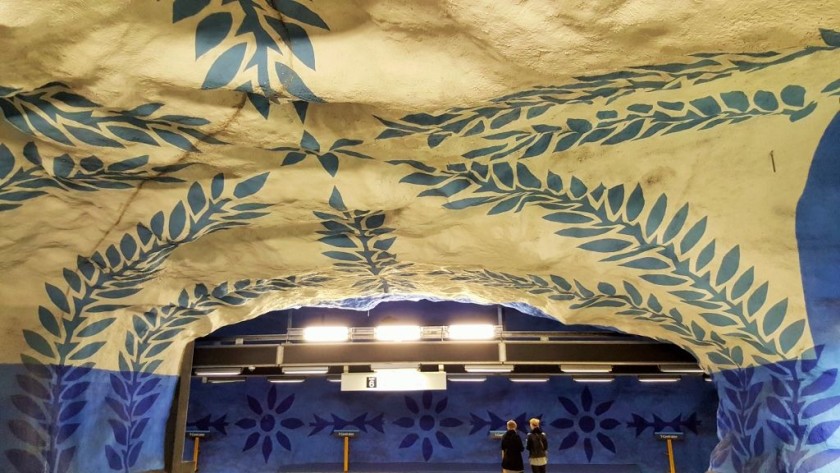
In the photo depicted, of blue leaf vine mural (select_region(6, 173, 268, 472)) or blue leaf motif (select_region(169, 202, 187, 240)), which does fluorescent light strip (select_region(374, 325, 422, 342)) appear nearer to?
blue leaf vine mural (select_region(6, 173, 268, 472))

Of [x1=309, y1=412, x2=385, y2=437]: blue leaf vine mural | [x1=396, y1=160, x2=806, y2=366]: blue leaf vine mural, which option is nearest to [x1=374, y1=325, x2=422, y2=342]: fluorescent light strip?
[x1=396, y1=160, x2=806, y2=366]: blue leaf vine mural

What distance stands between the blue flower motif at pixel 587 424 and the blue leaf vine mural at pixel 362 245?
6.32 meters

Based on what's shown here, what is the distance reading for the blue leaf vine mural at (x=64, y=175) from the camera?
3361 mm

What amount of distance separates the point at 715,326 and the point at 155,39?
159 inches

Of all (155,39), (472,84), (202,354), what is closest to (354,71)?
(472,84)

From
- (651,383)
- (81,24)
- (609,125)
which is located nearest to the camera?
(81,24)

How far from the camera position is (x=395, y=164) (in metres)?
3.81

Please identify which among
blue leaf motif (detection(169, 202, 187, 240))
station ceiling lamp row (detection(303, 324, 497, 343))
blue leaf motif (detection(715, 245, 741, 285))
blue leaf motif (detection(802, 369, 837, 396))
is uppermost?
blue leaf motif (detection(169, 202, 187, 240))

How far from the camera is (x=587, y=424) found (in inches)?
426

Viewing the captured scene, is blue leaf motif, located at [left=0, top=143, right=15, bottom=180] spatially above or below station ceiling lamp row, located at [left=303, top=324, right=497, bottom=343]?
above

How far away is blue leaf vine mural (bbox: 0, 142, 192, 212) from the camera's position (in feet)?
11.0

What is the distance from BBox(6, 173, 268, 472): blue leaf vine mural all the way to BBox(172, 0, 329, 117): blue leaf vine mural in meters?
1.26

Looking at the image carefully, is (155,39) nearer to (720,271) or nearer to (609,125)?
(609,125)

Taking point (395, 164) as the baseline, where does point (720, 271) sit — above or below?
below
